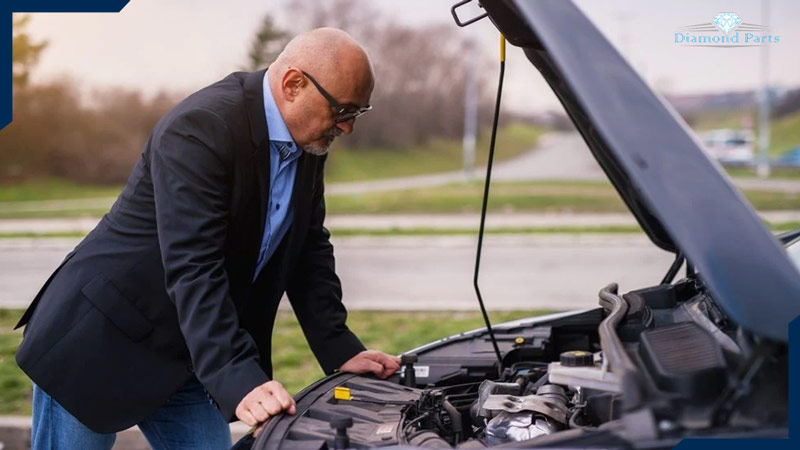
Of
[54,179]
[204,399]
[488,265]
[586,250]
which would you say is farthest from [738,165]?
[204,399]

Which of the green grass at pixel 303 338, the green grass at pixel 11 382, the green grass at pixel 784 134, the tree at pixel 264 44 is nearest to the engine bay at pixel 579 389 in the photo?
the green grass at pixel 303 338

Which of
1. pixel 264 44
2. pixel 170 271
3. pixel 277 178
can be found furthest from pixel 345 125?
pixel 264 44

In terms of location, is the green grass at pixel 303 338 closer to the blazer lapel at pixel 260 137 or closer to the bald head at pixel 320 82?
the blazer lapel at pixel 260 137

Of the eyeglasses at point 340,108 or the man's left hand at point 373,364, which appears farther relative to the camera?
the man's left hand at point 373,364

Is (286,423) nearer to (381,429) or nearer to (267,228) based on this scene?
(381,429)

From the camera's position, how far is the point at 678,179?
5.41 ft

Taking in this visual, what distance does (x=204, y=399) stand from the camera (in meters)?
2.83

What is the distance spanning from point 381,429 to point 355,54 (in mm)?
988

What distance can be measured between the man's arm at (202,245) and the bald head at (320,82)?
0.21 m

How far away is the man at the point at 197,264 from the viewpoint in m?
2.25

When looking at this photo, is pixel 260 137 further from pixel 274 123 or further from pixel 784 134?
pixel 784 134

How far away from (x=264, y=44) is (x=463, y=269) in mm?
11716

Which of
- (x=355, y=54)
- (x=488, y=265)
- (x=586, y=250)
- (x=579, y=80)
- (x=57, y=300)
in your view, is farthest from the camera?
(x=586, y=250)

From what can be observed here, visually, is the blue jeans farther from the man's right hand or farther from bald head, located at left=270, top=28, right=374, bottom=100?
bald head, located at left=270, top=28, right=374, bottom=100
